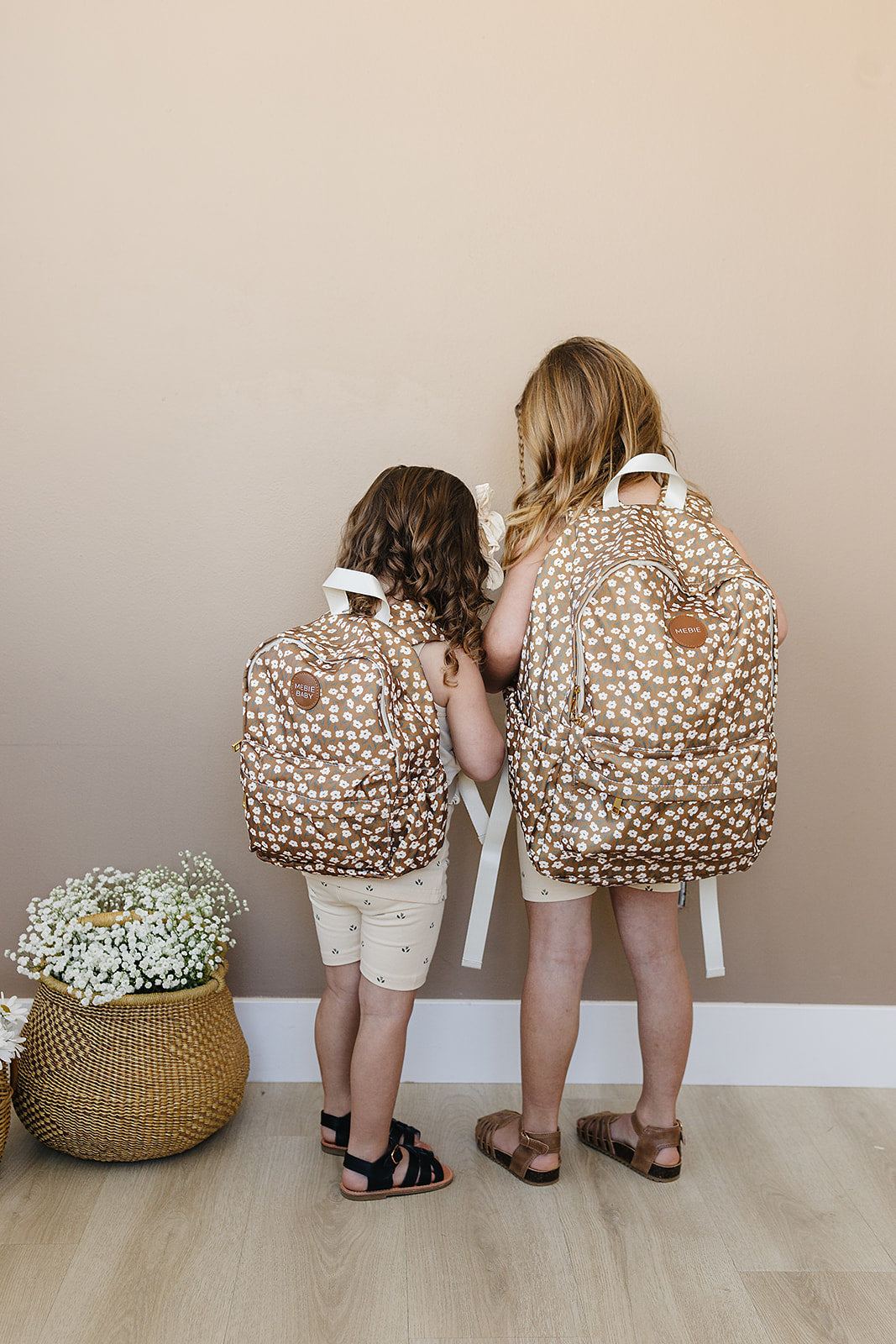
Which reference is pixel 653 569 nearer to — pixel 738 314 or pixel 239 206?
pixel 738 314

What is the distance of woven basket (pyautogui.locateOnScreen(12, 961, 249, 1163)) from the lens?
1.60m

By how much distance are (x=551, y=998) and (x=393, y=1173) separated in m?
0.39

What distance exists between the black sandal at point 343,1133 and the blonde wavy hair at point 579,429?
1.02 metres

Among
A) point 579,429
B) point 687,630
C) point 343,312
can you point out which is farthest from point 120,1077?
point 343,312

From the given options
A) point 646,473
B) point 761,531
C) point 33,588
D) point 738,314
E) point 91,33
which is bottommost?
point 33,588

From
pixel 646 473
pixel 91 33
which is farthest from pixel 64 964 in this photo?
pixel 91 33

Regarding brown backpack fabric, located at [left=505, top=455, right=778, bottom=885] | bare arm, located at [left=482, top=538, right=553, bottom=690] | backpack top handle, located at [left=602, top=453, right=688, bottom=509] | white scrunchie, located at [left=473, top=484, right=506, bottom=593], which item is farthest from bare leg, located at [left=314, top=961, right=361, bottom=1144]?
backpack top handle, located at [left=602, top=453, right=688, bottom=509]

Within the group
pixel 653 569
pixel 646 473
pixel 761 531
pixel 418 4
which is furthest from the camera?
pixel 761 531

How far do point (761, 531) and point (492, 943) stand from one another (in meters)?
1.00

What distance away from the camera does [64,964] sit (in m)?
1.66

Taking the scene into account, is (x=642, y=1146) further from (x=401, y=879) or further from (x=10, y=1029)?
(x=10, y=1029)

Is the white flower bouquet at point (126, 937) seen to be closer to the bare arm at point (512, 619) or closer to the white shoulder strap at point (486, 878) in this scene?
the white shoulder strap at point (486, 878)

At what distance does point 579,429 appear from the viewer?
1.56 m

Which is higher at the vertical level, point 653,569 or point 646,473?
point 646,473
